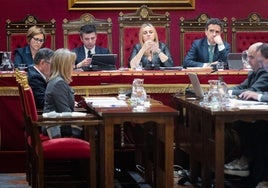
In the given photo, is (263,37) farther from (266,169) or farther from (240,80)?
(266,169)

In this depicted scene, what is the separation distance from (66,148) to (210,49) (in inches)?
151

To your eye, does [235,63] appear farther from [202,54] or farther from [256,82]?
[256,82]

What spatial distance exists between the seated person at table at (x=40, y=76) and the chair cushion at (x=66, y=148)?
3.13ft

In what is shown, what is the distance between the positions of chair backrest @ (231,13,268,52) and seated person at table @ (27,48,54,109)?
4.36 metres

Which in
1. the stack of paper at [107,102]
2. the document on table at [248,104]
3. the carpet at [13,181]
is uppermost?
the document on table at [248,104]

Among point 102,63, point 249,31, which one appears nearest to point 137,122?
point 102,63

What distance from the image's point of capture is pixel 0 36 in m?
9.29

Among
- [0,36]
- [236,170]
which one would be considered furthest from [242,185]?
[0,36]

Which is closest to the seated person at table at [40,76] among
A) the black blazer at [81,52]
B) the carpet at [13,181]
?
the carpet at [13,181]

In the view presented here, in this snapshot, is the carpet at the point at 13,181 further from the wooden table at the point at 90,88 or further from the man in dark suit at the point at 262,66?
the man in dark suit at the point at 262,66

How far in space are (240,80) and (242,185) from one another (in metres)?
1.73

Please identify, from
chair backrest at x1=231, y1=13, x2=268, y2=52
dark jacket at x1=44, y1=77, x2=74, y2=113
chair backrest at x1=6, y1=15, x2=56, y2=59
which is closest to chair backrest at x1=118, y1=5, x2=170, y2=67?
chair backrest at x1=231, y1=13, x2=268, y2=52

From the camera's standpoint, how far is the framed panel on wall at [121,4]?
9406 millimetres

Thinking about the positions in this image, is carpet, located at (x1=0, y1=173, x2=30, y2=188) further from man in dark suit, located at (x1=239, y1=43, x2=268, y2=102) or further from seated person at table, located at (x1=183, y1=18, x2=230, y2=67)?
seated person at table, located at (x1=183, y1=18, x2=230, y2=67)
